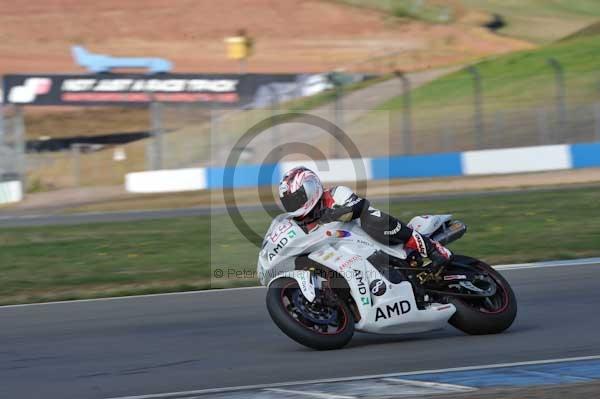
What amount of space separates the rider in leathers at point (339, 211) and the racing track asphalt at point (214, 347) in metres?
0.74

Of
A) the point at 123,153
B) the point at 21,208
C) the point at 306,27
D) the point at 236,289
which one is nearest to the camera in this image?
the point at 236,289

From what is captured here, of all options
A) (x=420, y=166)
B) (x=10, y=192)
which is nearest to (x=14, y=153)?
(x=10, y=192)

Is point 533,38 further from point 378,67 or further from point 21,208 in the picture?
point 21,208

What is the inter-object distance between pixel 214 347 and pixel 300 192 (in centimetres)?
153

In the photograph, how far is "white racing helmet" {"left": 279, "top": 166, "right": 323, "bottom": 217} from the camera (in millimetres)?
6926

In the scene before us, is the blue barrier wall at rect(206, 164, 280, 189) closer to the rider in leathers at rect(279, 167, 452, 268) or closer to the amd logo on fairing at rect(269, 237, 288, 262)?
the rider in leathers at rect(279, 167, 452, 268)

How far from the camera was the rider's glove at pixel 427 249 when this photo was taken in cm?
734

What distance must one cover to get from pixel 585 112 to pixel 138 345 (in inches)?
827

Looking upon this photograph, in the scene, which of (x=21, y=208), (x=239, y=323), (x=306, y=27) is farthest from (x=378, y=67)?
(x=239, y=323)

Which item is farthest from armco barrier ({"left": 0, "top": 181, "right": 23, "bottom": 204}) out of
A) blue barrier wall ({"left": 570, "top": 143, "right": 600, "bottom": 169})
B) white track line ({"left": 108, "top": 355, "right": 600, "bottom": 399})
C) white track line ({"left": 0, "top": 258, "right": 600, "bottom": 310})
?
white track line ({"left": 108, "top": 355, "right": 600, "bottom": 399})

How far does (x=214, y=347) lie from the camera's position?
7680mm

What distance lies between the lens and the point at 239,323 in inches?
341

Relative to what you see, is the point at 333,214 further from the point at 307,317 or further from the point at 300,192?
the point at 307,317

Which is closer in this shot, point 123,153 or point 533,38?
point 123,153
